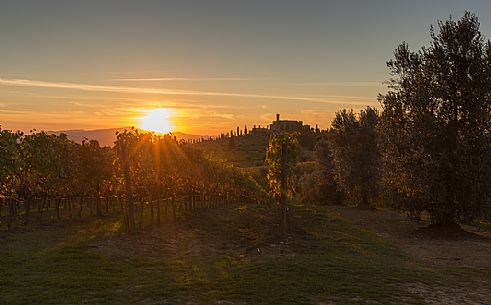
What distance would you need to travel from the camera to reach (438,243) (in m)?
28.9

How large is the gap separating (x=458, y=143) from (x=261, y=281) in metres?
21.4

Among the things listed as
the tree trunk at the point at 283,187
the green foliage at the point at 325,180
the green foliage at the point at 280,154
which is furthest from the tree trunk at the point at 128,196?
the green foliage at the point at 325,180

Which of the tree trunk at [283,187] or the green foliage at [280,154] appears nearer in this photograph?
the tree trunk at [283,187]

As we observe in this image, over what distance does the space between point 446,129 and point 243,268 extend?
67.3ft

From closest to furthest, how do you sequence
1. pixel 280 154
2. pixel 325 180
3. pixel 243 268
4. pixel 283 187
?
pixel 243 268 → pixel 283 187 → pixel 280 154 → pixel 325 180

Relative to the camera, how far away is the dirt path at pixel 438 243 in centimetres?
2311

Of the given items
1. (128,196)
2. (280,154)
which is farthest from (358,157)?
(128,196)

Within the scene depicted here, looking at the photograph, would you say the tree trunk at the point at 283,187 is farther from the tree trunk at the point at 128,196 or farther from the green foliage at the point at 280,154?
the tree trunk at the point at 128,196

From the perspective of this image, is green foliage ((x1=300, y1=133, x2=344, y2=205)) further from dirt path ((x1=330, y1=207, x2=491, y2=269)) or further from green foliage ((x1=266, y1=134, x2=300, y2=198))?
green foliage ((x1=266, y1=134, x2=300, y2=198))

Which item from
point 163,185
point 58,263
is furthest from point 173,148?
point 58,263

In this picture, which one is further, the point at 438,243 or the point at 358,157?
the point at 358,157

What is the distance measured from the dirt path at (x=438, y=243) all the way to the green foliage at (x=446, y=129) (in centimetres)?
192

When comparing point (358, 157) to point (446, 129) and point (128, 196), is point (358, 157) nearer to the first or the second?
point (446, 129)

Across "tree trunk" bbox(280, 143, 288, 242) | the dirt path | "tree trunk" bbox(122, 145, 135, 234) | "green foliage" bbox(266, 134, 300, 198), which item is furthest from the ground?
"green foliage" bbox(266, 134, 300, 198)
